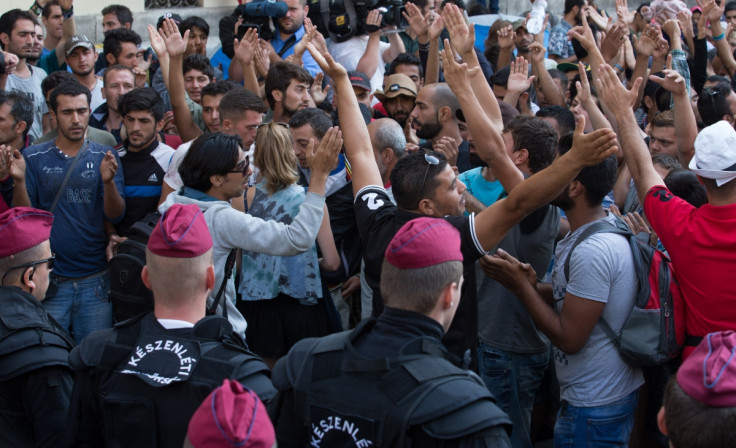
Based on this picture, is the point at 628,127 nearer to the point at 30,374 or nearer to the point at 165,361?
the point at 165,361

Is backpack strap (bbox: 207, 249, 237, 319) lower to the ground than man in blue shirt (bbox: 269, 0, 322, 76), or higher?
higher

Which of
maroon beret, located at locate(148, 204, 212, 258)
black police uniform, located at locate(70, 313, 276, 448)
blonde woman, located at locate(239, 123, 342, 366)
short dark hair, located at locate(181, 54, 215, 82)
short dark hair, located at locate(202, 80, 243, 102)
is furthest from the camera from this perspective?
short dark hair, located at locate(181, 54, 215, 82)

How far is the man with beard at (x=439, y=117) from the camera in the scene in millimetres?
5719

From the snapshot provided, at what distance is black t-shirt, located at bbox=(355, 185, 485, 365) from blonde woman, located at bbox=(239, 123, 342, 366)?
897 millimetres

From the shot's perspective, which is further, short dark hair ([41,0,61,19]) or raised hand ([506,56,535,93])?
short dark hair ([41,0,61,19])

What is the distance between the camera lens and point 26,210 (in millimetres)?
3297

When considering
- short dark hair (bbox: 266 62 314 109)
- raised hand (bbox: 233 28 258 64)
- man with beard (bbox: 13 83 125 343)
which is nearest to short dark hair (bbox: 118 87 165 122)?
man with beard (bbox: 13 83 125 343)

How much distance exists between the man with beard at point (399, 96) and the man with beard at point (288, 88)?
0.92 m

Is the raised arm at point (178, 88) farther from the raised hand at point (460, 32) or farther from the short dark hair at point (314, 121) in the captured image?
the raised hand at point (460, 32)

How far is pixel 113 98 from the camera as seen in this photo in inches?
251

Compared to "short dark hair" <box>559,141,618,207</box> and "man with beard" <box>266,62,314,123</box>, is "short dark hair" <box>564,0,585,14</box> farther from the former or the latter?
"short dark hair" <box>559,141,618,207</box>

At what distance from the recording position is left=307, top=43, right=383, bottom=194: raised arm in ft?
12.5

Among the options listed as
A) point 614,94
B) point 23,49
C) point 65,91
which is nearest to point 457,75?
point 614,94

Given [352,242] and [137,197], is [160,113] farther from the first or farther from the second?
[352,242]
